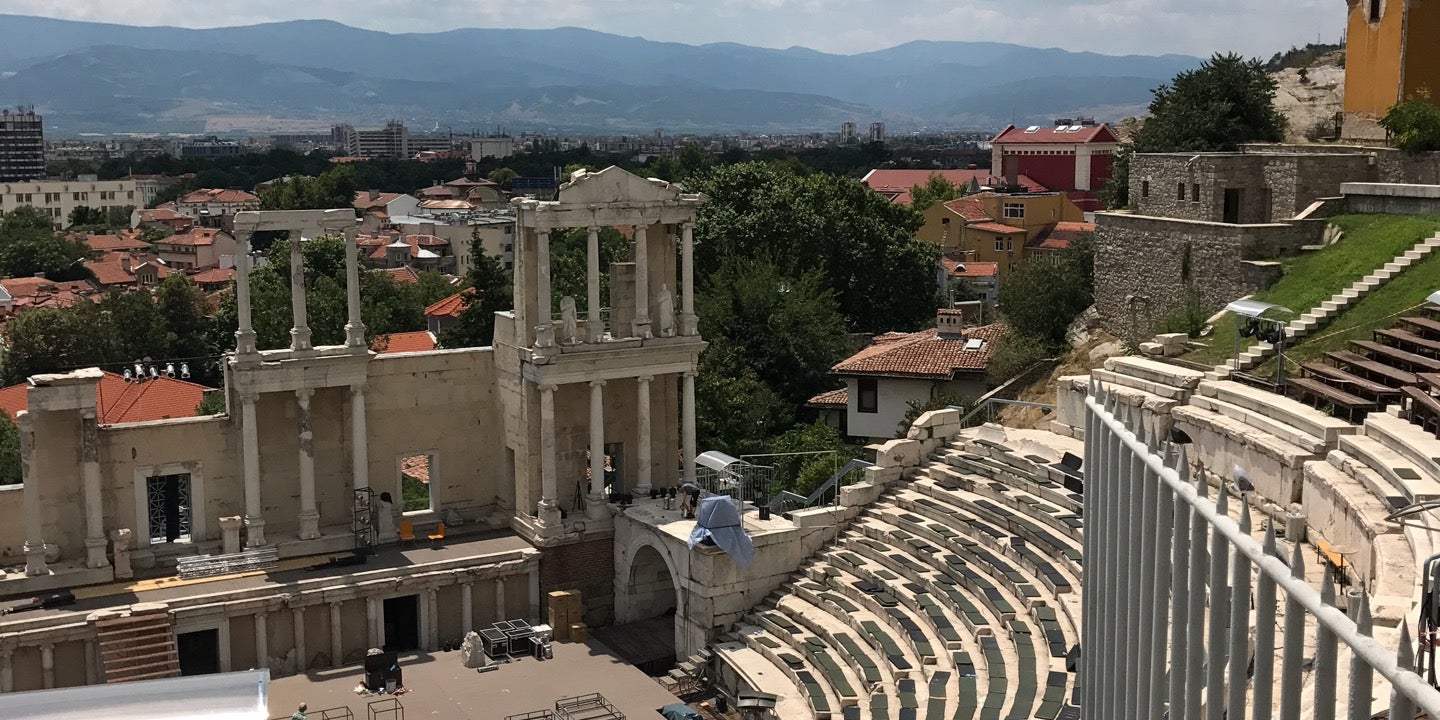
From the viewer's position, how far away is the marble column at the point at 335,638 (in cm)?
2723

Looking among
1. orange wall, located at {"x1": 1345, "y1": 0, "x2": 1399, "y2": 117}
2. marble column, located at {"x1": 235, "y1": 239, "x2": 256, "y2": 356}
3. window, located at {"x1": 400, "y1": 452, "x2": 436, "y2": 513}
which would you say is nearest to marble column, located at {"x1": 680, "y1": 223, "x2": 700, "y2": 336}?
window, located at {"x1": 400, "y1": 452, "x2": 436, "y2": 513}

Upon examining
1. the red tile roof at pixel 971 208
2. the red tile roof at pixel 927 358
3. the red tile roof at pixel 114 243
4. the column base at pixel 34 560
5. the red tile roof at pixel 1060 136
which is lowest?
the red tile roof at pixel 114 243

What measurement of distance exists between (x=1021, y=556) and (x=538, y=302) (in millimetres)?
11019

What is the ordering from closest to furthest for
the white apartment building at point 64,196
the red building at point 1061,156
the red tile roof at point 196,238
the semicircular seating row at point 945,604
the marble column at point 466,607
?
the semicircular seating row at point 945,604 → the marble column at point 466,607 → the red tile roof at point 196,238 → the red building at point 1061,156 → the white apartment building at point 64,196

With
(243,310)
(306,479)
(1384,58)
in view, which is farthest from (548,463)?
(1384,58)

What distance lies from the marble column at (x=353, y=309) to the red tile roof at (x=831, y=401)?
49.4 ft

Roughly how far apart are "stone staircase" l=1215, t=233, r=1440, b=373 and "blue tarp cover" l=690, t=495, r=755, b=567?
9047 millimetres

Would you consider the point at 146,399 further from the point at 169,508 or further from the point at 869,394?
the point at 869,394

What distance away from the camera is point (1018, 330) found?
126 feet

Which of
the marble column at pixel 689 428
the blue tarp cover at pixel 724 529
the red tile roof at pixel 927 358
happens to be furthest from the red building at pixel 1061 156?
the blue tarp cover at pixel 724 529

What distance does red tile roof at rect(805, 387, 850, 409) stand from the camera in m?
40.7

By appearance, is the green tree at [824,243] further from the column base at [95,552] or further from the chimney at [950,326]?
the column base at [95,552]

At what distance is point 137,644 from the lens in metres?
25.2

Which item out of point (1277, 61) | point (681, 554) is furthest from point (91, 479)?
point (1277, 61)
